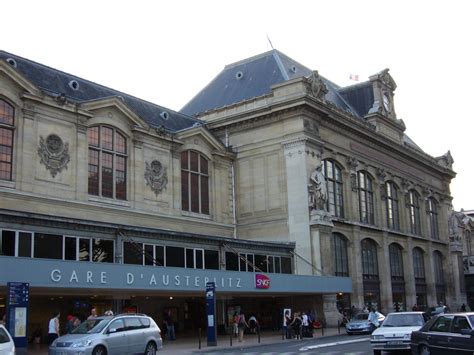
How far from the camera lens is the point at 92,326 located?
68.7 ft

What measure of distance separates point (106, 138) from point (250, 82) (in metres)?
18.6

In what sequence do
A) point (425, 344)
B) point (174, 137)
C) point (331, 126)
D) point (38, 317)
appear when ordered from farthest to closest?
1. point (331, 126)
2. point (174, 137)
3. point (38, 317)
4. point (425, 344)

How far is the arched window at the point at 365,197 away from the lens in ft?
177

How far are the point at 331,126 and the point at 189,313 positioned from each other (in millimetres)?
19503

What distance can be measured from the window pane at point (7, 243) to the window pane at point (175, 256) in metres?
9.93

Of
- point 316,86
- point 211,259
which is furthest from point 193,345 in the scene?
point 316,86

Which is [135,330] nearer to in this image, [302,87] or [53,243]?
[53,243]

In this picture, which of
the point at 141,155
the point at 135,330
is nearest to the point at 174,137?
the point at 141,155

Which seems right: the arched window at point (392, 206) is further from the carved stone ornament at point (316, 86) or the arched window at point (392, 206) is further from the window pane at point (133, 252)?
the window pane at point (133, 252)

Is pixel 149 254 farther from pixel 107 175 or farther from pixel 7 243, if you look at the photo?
pixel 7 243

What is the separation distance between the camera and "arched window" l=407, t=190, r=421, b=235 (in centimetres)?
6312

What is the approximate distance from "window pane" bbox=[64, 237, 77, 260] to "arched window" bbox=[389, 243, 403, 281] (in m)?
33.5

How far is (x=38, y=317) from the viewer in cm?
3131

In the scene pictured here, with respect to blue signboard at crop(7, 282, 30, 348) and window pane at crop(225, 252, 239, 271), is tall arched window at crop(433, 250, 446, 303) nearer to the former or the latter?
window pane at crop(225, 252, 239, 271)
